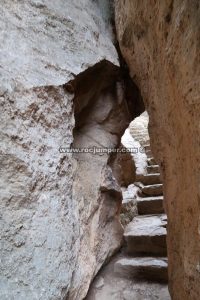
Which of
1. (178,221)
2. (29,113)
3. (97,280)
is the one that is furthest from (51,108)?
(97,280)

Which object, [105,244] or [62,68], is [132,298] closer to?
[105,244]

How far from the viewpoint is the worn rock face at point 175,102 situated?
1380 mm

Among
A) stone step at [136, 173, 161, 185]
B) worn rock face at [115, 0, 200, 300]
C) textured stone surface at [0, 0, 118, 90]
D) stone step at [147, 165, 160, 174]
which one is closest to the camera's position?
worn rock face at [115, 0, 200, 300]

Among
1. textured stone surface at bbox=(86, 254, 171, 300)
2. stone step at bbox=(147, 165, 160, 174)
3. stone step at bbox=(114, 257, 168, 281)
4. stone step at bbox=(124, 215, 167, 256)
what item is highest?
stone step at bbox=(147, 165, 160, 174)

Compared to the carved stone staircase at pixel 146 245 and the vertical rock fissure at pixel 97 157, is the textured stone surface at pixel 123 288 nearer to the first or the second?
the carved stone staircase at pixel 146 245

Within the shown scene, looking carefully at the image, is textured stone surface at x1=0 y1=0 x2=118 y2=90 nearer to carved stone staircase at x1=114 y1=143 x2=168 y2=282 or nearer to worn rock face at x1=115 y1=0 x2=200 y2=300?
worn rock face at x1=115 y1=0 x2=200 y2=300

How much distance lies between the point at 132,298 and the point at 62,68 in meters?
2.08

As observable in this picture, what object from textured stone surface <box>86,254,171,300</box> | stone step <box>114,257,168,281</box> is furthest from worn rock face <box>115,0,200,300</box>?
stone step <box>114,257,168,281</box>

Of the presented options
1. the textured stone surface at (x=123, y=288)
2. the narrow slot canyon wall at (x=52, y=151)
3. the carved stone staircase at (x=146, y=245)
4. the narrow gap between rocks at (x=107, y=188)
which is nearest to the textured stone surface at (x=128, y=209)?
the carved stone staircase at (x=146, y=245)

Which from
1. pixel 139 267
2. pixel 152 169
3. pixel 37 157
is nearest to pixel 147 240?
pixel 139 267

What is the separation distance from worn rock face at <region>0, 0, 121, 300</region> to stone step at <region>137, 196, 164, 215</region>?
6.72ft

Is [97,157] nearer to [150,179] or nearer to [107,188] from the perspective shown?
[107,188]

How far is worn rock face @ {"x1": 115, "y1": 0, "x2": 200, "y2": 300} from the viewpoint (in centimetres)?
138

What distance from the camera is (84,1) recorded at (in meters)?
2.65
